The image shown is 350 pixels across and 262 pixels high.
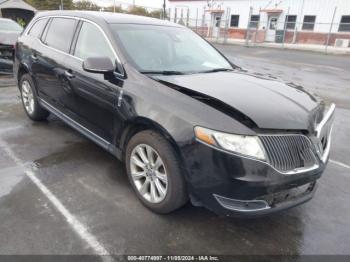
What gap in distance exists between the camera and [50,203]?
312cm

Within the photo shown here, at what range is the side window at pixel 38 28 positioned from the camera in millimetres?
4887

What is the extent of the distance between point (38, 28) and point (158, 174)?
3.50 m

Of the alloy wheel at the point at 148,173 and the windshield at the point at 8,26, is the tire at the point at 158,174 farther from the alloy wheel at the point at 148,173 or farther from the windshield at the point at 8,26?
the windshield at the point at 8,26

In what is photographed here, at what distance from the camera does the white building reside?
84.8ft

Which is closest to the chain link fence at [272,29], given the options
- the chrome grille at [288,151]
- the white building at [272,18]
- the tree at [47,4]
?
the white building at [272,18]

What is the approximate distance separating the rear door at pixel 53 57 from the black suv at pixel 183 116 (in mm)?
22

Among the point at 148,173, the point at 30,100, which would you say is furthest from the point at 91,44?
the point at 30,100

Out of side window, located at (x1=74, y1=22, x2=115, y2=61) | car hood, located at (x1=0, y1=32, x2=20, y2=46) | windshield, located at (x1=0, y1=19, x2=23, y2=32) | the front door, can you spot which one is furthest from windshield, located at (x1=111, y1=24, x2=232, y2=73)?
the front door

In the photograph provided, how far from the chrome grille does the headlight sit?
7 cm

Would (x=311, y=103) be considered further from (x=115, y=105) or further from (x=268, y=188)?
(x=115, y=105)

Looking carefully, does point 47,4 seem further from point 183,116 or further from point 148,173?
point 183,116

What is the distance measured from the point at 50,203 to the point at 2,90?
221 inches

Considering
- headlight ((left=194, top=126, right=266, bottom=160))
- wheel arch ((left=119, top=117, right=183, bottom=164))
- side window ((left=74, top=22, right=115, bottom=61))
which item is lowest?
wheel arch ((left=119, top=117, right=183, bottom=164))

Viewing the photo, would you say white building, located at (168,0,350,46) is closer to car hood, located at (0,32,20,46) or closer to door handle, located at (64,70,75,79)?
car hood, located at (0,32,20,46)
